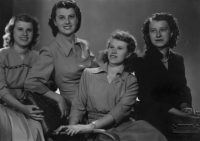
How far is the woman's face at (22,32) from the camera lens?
2225mm

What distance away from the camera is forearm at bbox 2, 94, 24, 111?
1.97 m

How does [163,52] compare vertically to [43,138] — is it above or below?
above

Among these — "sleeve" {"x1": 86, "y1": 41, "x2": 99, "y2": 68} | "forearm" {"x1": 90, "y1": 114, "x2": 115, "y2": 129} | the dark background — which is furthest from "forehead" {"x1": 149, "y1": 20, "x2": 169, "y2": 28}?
"forearm" {"x1": 90, "y1": 114, "x2": 115, "y2": 129}

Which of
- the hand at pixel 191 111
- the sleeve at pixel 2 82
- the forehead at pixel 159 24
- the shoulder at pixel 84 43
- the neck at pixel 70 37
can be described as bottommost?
the hand at pixel 191 111

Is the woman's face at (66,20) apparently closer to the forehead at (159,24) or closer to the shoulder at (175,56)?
the forehead at (159,24)

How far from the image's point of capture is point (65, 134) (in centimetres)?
177

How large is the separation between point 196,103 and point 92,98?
88 centimetres

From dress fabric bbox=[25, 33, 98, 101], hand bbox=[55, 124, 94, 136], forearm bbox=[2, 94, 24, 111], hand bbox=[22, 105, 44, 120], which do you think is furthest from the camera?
dress fabric bbox=[25, 33, 98, 101]

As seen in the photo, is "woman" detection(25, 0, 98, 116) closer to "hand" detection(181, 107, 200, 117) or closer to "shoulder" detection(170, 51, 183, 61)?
"shoulder" detection(170, 51, 183, 61)

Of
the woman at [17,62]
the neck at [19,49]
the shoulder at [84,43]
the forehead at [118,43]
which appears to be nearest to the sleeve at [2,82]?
the woman at [17,62]

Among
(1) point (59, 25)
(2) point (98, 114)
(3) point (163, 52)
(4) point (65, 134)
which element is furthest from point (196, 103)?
(1) point (59, 25)

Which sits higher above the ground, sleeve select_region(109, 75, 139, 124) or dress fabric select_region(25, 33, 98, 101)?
dress fabric select_region(25, 33, 98, 101)

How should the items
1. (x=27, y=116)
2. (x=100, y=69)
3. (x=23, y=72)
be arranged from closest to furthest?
(x=27, y=116) → (x=100, y=69) → (x=23, y=72)

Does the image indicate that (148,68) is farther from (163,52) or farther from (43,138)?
(43,138)
